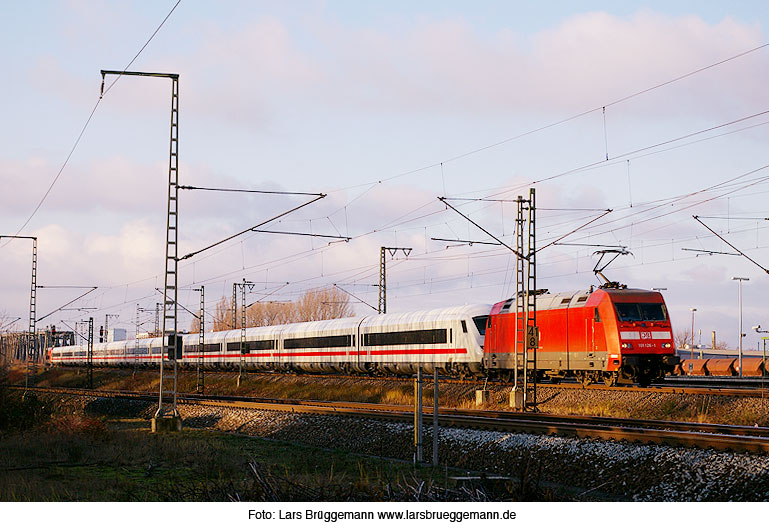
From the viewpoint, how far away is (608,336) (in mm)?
31609

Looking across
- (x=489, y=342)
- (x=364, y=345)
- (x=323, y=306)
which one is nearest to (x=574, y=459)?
(x=489, y=342)

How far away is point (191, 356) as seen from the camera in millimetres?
78375

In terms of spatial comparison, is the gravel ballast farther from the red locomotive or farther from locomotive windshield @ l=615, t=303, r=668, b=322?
locomotive windshield @ l=615, t=303, r=668, b=322

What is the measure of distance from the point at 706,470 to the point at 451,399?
67.8 ft

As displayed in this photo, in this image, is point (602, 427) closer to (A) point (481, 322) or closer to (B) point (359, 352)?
(A) point (481, 322)

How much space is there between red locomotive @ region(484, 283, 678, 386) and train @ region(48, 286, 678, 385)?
36mm

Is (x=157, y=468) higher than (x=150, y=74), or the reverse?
(x=150, y=74)

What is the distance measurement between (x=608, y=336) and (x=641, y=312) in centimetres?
171

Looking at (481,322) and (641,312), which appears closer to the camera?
(641,312)

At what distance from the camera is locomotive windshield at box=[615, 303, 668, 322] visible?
31.8m

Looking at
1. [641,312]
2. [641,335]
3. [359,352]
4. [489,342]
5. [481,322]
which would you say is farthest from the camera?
[359,352]

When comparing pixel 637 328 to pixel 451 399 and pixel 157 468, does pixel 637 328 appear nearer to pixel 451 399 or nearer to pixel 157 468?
pixel 451 399

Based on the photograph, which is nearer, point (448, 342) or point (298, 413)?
point (298, 413)
